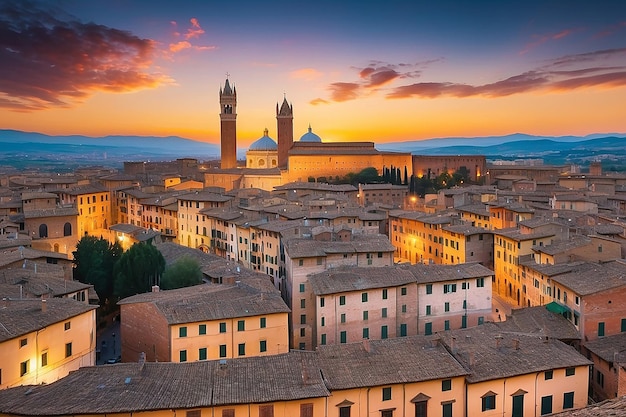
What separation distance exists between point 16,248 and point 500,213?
2958 cm

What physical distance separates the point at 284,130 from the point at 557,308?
65.7 m

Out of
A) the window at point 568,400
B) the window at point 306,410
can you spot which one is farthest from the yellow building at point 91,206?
the window at point 568,400

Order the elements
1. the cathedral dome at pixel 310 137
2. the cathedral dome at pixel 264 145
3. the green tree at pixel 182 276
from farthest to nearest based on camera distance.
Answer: the cathedral dome at pixel 310 137 → the cathedral dome at pixel 264 145 → the green tree at pixel 182 276

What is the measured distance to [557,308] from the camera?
23.2m

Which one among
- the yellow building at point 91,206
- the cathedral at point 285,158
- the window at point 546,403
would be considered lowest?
the window at point 546,403

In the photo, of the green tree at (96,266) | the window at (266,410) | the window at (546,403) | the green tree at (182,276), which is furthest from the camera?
the green tree at (96,266)

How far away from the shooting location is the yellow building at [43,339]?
52.1 feet

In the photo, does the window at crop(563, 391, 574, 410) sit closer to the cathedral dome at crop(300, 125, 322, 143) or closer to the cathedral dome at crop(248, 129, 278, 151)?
the cathedral dome at crop(248, 129, 278, 151)

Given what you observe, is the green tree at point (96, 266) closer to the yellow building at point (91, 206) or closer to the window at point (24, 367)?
the window at point (24, 367)

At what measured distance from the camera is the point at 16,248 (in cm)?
2792

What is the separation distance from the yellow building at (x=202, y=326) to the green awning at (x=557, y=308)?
10.9m

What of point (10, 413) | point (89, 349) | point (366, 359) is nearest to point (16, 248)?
point (89, 349)

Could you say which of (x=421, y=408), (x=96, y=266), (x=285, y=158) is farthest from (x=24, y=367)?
(x=285, y=158)

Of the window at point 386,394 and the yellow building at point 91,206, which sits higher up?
the yellow building at point 91,206
